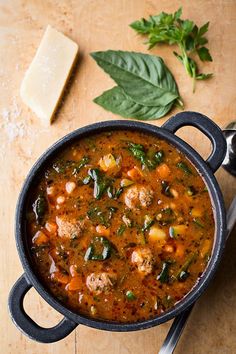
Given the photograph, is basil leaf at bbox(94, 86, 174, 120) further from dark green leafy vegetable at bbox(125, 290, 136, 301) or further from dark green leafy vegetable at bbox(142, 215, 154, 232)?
dark green leafy vegetable at bbox(125, 290, 136, 301)

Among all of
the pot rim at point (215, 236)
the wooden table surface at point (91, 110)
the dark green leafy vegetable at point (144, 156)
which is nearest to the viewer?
the pot rim at point (215, 236)

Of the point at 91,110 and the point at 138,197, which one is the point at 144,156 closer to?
the point at 138,197

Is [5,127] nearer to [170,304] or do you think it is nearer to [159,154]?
[159,154]

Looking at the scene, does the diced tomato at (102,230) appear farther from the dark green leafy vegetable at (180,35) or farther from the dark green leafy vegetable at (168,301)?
the dark green leafy vegetable at (180,35)

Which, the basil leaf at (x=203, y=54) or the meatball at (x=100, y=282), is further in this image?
the basil leaf at (x=203, y=54)

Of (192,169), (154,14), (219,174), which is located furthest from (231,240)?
(154,14)

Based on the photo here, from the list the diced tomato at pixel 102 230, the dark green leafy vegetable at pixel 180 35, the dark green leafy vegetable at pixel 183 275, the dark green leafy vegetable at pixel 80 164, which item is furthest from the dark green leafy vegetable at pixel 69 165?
the dark green leafy vegetable at pixel 180 35
